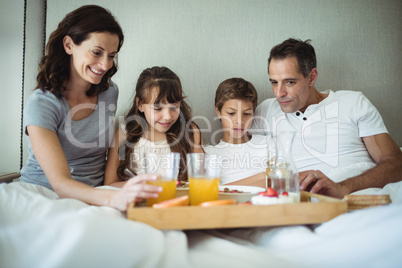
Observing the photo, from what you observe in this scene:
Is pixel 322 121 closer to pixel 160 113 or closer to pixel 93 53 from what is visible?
pixel 160 113

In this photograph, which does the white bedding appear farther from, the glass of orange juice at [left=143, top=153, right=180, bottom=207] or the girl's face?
the girl's face

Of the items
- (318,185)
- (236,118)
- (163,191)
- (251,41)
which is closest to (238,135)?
(236,118)

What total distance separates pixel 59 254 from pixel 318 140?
168 centimetres

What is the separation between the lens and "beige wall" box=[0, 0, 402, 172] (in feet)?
7.36

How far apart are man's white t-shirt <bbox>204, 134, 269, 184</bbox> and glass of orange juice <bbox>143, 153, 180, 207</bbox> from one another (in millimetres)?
971

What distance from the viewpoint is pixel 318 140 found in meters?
1.97

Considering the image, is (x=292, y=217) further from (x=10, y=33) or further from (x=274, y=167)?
(x=10, y=33)

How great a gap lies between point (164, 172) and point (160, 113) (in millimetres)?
928

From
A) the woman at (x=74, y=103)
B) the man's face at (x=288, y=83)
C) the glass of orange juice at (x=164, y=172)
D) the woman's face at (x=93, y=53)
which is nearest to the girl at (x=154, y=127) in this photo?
the woman at (x=74, y=103)

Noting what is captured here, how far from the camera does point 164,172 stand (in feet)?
3.40

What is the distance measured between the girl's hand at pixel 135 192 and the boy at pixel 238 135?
3.40ft

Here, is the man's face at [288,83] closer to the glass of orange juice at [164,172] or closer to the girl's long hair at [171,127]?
the girl's long hair at [171,127]

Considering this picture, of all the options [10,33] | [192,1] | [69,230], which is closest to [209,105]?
[192,1]

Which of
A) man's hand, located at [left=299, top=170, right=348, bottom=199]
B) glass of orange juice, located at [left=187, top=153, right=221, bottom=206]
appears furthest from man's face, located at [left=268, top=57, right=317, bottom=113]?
glass of orange juice, located at [left=187, top=153, right=221, bottom=206]
